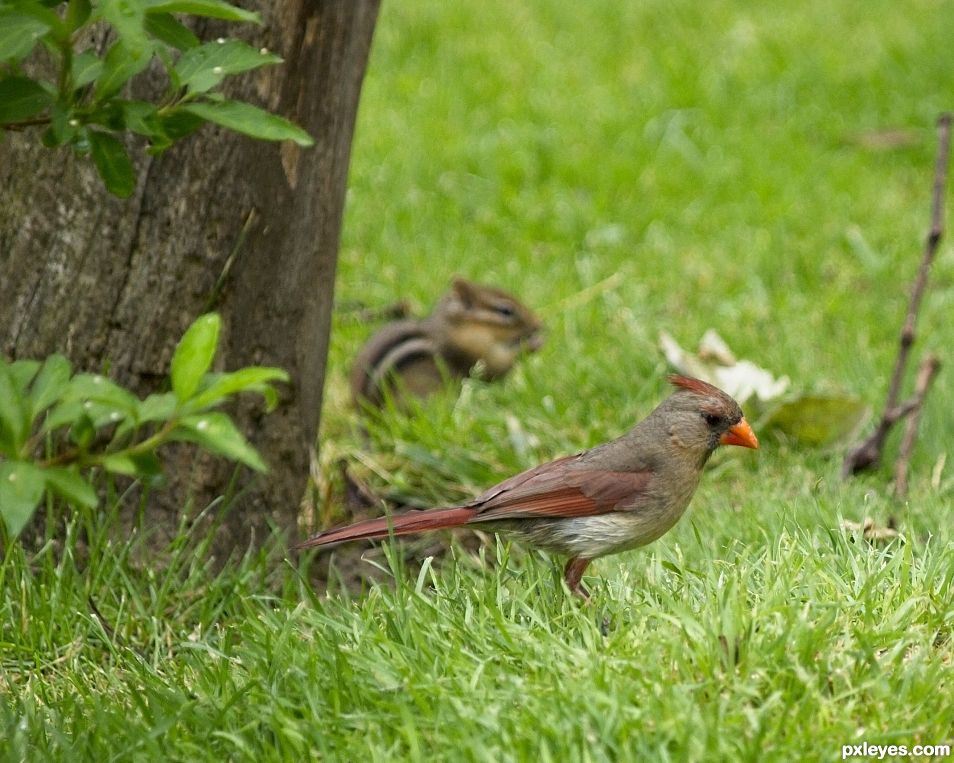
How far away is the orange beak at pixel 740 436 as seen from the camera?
430 centimetres

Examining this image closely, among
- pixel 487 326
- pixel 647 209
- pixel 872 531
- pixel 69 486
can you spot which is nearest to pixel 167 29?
pixel 69 486

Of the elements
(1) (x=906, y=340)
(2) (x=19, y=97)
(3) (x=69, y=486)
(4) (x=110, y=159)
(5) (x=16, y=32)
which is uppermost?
(5) (x=16, y=32)

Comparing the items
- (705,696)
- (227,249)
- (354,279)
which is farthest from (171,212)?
(354,279)

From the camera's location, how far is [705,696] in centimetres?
290

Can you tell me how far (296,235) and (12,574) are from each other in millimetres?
1328

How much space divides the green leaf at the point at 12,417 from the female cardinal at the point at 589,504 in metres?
1.59

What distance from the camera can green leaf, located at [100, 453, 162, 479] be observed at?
2.27 m

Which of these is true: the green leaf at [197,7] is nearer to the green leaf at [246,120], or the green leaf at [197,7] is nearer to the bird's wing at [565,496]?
the green leaf at [246,120]

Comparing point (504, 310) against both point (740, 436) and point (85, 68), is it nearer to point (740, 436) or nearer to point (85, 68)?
point (740, 436)

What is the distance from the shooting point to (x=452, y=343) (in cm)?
661

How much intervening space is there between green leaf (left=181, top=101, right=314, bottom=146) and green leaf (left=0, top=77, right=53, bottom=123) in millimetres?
269

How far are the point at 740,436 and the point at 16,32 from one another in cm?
258

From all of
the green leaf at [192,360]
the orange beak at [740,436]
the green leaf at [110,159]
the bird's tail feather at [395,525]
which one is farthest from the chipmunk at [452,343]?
the green leaf at [192,360]

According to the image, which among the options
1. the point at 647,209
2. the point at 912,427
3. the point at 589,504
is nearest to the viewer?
the point at 589,504
